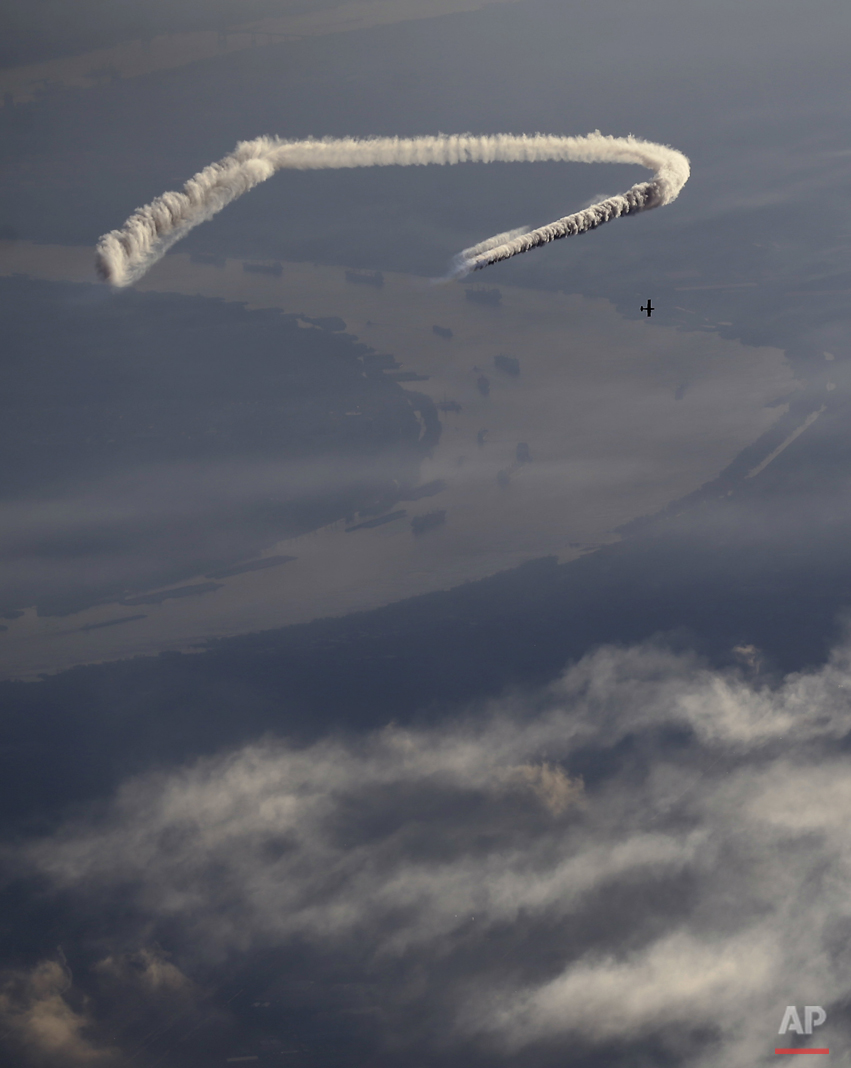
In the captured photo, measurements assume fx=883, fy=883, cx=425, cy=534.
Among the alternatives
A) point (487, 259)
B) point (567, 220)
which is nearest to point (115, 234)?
point (487, 259)

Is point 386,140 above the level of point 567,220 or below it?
above

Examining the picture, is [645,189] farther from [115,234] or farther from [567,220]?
[115,234]

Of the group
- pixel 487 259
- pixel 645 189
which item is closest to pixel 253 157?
pixel 487 259

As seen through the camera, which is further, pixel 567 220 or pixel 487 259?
pixel 567 220

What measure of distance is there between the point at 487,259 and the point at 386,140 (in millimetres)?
17317

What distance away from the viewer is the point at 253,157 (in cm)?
8438

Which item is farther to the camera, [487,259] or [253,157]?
[253,157]

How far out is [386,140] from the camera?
271ft

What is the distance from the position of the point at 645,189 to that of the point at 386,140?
82.5 feet

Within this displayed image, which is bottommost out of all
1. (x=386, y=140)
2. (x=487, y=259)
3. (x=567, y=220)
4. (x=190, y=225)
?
(x=487, y=259)

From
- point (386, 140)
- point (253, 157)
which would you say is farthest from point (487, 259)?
point (253, 157)

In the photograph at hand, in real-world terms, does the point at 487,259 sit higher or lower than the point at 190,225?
lower

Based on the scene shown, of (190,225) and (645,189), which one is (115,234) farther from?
(645,189)

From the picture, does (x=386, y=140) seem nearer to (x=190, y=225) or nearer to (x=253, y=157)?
(x=253, y=157)
